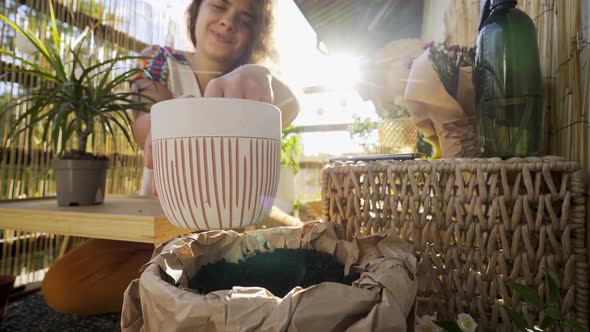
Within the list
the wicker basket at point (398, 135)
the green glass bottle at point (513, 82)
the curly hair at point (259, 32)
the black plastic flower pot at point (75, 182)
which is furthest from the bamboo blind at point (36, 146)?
the green glass bottle at point (513, 82)

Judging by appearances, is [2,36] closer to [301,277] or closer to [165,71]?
[165,71]

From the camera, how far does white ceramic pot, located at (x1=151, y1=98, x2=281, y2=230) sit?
30 cm

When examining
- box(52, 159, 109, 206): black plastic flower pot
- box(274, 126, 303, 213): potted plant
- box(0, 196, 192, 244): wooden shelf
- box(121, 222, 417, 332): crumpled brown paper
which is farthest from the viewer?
box(274, 126, 303, 213): potted plant

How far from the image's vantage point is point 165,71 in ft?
3.18

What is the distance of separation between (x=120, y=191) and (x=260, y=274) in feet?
4.36

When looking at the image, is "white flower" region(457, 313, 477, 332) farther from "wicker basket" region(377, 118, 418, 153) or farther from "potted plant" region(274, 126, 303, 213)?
"potted plant" region(274, 126, 303, 213)

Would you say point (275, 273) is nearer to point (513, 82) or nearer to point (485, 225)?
point (485, 225)

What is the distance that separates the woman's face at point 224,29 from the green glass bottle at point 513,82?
2.36 ft

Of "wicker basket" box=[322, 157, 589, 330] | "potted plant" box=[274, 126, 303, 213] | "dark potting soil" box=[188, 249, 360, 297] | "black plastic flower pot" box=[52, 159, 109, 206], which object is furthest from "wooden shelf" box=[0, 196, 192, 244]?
"potted plant" box=[274, 126, 303, 213]

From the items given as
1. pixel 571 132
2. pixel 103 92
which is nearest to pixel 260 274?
pixel 571 132

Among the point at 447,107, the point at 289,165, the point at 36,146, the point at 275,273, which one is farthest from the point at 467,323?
the point at 289,165

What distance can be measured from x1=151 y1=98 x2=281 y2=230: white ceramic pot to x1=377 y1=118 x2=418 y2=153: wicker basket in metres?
0.56

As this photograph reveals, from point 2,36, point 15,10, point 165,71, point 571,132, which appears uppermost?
point 15,10

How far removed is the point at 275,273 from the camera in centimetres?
34
